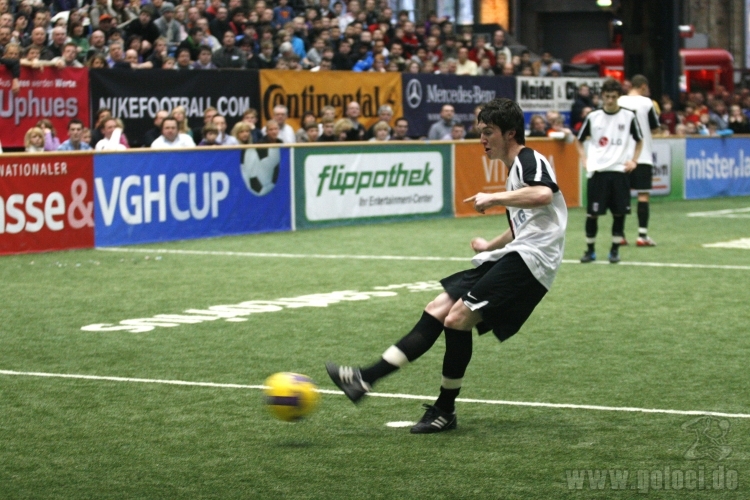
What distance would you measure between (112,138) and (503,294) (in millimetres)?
11640

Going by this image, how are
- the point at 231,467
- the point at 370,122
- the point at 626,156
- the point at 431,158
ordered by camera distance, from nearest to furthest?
the point at 231,467 → the point at 626,156 → the point at 431,158 → the point at 370,122

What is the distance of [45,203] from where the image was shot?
50.8 ft

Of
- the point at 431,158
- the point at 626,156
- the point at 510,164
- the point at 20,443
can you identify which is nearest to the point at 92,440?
the point at 20,443

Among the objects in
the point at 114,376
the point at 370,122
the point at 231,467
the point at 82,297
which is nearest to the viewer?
the point at 231,467

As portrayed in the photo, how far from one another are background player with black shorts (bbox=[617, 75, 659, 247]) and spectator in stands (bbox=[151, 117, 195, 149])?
5828 millimetres

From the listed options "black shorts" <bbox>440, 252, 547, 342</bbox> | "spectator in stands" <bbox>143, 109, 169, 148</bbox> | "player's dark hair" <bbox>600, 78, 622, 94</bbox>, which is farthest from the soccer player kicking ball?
"spectator in stands" <bbox>143, 109, 169, 148</bbox>

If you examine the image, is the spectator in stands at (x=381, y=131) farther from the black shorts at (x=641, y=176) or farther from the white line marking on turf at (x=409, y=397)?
the white line marking on turf at (x=409, y=397)

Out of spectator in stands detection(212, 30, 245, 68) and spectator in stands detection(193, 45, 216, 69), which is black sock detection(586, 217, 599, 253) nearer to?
spectator in stands detection(193, 45, 216, 69)

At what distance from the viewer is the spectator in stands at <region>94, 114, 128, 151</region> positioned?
672 inches

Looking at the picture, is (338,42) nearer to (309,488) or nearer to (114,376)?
(114,376)

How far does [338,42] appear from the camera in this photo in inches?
981

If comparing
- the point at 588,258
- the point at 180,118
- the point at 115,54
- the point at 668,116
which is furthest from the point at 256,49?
the point at 668,116

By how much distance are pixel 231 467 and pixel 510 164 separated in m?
2.13

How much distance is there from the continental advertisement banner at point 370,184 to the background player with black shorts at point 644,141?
466 centimetres
